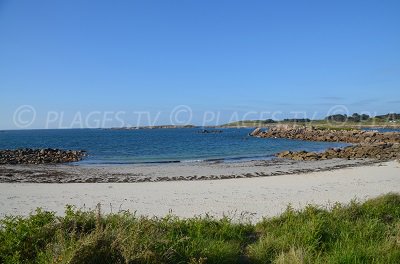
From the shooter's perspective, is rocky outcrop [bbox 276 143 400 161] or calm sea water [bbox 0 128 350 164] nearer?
rocky outcrop [bbox 276 143 400 161]

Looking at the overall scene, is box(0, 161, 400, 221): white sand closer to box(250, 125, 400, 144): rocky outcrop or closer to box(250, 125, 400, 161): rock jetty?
box(250, 125, 400, 161): rock jetty

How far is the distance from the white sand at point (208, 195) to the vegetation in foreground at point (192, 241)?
3067 mm

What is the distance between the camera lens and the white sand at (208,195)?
11914 mm

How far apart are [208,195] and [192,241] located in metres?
8.87

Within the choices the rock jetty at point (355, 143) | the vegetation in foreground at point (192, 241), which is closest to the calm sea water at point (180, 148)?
the rock jetty at point (355, 143)

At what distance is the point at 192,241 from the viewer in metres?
5.90

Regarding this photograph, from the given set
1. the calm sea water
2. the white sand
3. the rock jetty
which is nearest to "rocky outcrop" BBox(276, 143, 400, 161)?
the rock jetty

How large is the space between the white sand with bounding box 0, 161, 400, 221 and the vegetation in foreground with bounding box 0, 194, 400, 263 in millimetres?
3067

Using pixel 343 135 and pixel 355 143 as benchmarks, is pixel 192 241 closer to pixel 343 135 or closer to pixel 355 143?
pixel 355 143

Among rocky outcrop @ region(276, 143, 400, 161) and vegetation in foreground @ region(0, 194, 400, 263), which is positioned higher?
vegetation in foreground @ region(0, 194, 400, 263)

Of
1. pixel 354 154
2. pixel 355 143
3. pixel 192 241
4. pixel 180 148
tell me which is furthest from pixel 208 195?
pixel 355 143

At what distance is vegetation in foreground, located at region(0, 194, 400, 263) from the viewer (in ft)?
15.9

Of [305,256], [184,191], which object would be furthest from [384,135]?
[305,256]

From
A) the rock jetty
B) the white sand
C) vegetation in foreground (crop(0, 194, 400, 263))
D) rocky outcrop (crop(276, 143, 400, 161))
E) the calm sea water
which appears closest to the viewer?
vegetation in foreground (crop(0, 194, 400, 263))
